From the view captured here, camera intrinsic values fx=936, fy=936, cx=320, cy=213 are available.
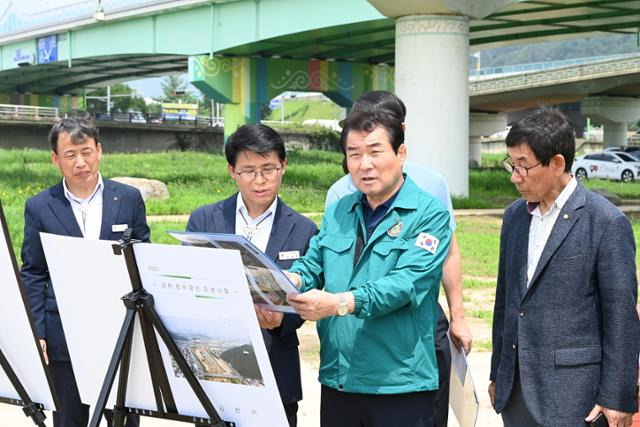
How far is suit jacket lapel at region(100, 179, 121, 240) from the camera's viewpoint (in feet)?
14.6

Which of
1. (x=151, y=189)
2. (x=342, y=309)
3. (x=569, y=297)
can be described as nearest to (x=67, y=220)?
(x=342, y=309)

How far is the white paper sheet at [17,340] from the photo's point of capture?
3.59 m

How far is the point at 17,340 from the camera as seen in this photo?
367 centimetres

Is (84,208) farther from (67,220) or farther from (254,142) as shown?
(254,142)

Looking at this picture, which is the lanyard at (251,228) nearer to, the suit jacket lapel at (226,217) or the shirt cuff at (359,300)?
the suit jacket lapel at (226,217)

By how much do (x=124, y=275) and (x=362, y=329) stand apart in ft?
3.03

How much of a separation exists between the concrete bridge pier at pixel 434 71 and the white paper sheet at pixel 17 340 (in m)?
17.3

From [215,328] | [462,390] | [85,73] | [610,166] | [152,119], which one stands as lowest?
[462,390]

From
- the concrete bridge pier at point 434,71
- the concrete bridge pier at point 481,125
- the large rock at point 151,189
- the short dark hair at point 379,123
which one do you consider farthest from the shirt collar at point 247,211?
the concrete bridge pier at point 481,125

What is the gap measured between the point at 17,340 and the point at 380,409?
1.44 m

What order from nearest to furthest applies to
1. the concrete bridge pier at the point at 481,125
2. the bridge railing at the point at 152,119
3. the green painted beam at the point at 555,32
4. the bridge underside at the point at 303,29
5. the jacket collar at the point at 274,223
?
the jacket collar at the point at 274,223 → the bridge underside at the point at 303,29 → the green painted beam at the point at 555,32 → the bridge railing at the point at 152,119 → the concrete bridge pier at the point at 481,125

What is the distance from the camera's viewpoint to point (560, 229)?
3627 millimetres

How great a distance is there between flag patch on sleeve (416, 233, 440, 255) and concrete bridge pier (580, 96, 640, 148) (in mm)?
51036

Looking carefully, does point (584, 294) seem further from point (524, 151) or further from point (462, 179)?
point (462, 179)
